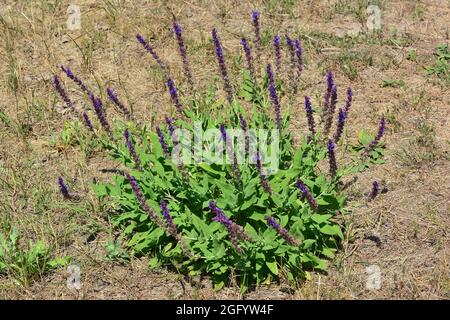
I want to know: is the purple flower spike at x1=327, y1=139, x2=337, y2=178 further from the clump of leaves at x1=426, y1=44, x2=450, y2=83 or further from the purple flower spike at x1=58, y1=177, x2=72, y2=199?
the clump of leaves at x1=426, y1=44, x2=450, y2=83

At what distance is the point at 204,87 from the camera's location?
17.5ft

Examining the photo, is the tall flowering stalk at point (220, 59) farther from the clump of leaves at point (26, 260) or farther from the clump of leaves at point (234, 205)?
the clump of leaves at point (26, 260)

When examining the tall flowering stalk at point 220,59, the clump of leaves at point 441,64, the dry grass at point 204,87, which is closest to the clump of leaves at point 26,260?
the dry grass at point 204,87

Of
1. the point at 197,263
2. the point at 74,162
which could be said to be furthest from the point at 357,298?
the point at 74,162

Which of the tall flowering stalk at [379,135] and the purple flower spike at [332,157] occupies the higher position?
the tall flowering stalk at [379,135]

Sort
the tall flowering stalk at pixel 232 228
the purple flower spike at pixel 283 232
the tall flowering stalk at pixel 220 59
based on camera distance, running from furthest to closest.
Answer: the tall flowering stalk at pixel 220 59 → the purple flower spike at pixel 283 232 → the tall flowering stalk at pixel 232 228

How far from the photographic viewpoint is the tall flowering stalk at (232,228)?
9.76 ft

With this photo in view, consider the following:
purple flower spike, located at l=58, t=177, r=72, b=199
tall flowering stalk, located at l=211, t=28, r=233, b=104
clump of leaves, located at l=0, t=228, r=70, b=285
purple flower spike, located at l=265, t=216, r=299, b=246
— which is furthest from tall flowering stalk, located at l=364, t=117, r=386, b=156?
clump of leaves, located at l=0, t=228, r=70, b=285

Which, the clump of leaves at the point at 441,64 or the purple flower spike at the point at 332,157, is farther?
the clump of leaves at the point at 441,64

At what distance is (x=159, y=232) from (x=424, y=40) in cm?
379

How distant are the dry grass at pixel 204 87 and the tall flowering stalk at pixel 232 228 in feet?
1.49

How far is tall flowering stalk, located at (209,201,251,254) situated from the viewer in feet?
9.76

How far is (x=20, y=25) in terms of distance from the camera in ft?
19.8

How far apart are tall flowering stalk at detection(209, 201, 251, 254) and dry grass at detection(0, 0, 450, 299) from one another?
454mm
